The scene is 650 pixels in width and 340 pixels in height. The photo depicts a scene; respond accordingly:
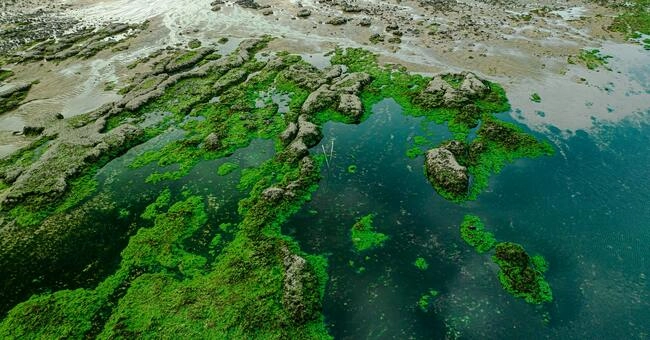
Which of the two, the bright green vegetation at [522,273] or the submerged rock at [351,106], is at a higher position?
the submerged rock at [351,106]

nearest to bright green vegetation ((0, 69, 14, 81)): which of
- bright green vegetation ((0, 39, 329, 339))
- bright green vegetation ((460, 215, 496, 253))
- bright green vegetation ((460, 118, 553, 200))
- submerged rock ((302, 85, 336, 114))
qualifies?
bright green vegetation ((0, 39, 329, 339))

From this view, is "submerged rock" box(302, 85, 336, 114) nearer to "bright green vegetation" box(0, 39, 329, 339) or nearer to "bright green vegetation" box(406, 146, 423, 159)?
"bright green vegetation" box(0, 39, 329, 339)

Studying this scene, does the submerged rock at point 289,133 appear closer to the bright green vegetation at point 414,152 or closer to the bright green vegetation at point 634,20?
the bright green vegetation at point 414,152

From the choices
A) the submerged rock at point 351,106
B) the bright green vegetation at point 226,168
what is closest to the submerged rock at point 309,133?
the submerged rock at point 351,106

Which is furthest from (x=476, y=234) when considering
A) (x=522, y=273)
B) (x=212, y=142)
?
(x=212, y=142)

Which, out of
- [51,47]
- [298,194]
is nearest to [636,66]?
[298,194]

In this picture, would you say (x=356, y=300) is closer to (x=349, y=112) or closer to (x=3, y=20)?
(x=349, y=112)
